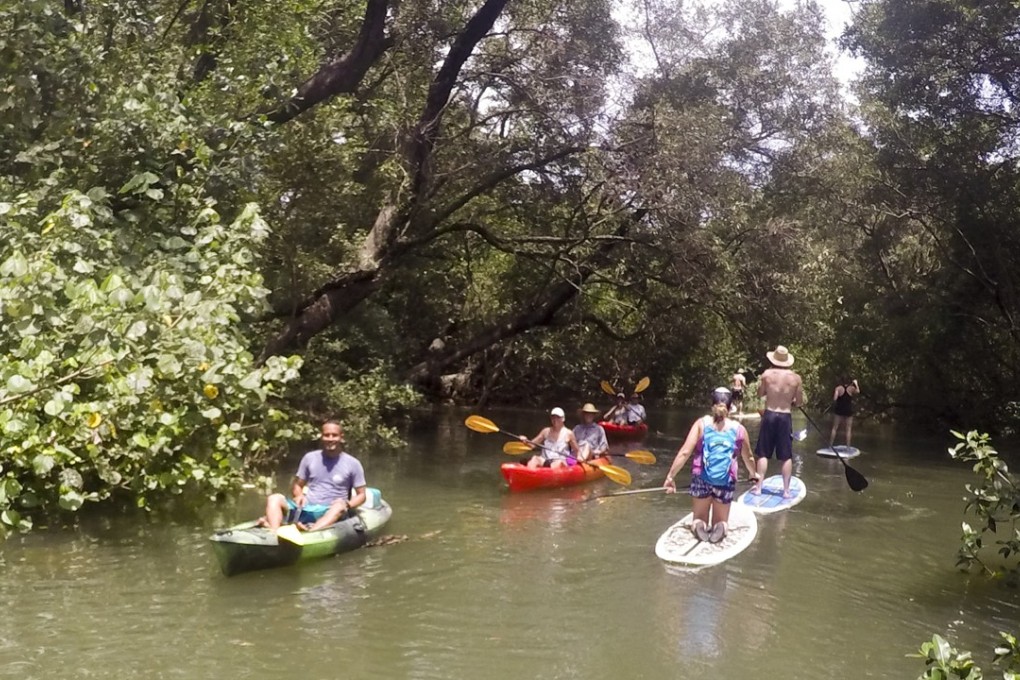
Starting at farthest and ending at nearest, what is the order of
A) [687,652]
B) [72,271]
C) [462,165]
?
[462,165], [72,271], [687,652]

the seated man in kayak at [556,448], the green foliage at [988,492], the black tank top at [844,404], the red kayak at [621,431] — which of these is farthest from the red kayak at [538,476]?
the black tank top at [844,404]

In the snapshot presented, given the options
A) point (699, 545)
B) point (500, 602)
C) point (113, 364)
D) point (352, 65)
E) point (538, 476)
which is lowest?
point (500, 602)

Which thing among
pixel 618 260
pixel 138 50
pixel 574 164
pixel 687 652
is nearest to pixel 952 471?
pixel 618 260

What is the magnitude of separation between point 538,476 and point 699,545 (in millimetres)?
3926

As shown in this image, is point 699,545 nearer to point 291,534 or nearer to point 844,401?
point 291,534

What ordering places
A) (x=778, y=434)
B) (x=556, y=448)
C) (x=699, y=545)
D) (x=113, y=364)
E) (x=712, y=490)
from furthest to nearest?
(x=556, y=448)
(x=778, y=434)
(x=699, y=545)
(x=712, y=490)
(x=113, y=364)

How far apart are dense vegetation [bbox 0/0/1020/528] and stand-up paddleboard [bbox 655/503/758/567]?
3.88 m

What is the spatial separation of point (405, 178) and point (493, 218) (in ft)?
14.4

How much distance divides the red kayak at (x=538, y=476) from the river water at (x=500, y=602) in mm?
837

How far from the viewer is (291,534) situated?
8.34m

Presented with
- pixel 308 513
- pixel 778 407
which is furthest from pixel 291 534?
pixel 778 407

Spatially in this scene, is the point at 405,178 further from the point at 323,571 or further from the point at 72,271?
the point at 323,571

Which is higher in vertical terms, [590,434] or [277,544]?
[590,434]

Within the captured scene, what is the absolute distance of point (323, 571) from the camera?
28.0 ft
